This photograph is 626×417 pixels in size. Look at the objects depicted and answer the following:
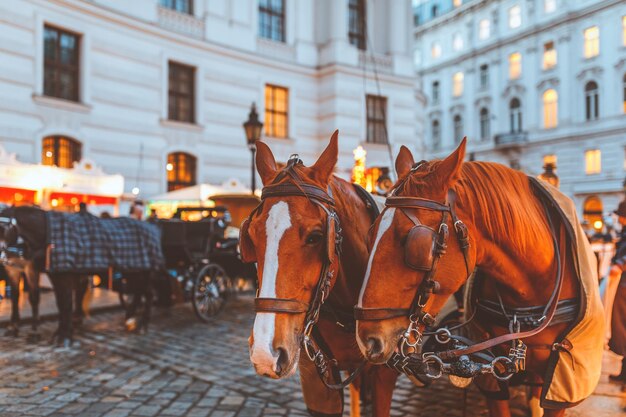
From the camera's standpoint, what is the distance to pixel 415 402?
16.9ft

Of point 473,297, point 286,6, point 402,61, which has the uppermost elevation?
point 286,6

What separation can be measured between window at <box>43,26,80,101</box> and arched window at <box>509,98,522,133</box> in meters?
33.6

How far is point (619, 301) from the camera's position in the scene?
4.71m

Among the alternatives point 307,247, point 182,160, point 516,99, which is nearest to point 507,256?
point 307,247

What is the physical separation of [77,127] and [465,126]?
36.1 metres

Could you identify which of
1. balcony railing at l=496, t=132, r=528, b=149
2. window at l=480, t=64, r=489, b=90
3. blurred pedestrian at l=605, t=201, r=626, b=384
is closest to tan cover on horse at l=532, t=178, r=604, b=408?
blurred pedestrian at l=605, t=201, r=626, b=384

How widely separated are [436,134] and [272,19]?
102ft

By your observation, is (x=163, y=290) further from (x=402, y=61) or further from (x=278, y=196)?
(x=402, y=61)

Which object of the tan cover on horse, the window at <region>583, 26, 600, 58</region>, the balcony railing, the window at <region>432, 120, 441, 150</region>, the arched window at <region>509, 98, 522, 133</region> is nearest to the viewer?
the tan cover on horse

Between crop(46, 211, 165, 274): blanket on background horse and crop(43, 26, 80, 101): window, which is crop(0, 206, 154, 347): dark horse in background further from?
crop(43, 26, 80, 101): window

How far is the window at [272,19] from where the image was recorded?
2029cm

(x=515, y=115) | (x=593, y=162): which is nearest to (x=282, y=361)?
(x=593, y=162)

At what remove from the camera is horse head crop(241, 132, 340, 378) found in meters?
2.25

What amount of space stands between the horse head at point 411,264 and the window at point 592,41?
37798 millimetres
